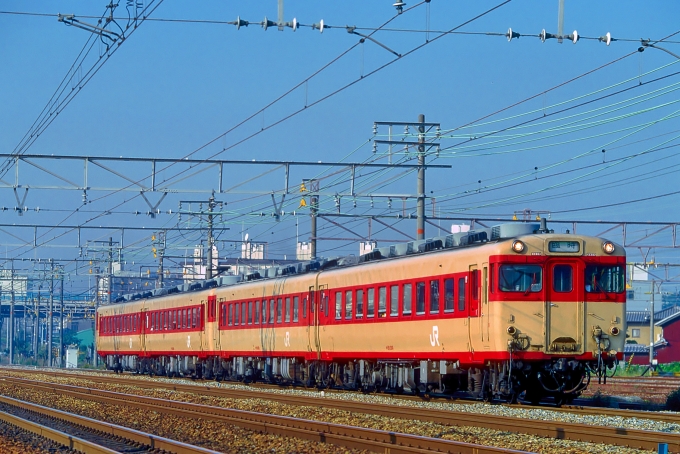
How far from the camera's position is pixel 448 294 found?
20938 millimetres

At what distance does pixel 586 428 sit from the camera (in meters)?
14.9

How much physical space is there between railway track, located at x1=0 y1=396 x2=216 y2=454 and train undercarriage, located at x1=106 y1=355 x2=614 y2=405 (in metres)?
6.90

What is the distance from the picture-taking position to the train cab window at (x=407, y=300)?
2272cm

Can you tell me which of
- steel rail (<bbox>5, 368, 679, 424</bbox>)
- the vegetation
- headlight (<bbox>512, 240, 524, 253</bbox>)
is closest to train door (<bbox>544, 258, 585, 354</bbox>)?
headlight (<bbox>512, 240, 524, 253</bbox>)

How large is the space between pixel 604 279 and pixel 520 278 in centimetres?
172

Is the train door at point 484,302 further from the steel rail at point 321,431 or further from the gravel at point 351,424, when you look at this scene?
the steel rail at point 321,431

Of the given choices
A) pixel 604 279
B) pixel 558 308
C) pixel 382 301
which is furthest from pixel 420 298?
pixel 604 279

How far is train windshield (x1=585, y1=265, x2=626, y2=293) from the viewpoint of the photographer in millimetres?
19906

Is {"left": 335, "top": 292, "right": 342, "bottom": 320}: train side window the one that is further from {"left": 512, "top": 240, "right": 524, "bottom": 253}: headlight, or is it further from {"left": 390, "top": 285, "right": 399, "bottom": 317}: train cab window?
{"left": 512, "top": 240, "right": 524, "bottom": 253}: headlight

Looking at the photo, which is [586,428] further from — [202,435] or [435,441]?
[202,435]

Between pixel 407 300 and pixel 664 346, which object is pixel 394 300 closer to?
pixel 407 300

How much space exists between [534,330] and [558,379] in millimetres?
1356

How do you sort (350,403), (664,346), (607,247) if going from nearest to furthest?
(607,247), (350,403), (664,346)

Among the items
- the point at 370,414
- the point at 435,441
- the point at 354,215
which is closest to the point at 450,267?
the point at 370,414
